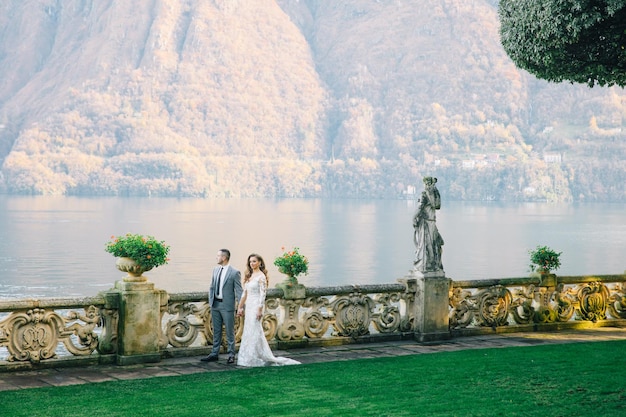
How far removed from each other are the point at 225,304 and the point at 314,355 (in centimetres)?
160

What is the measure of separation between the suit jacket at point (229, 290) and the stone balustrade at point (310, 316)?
0.46 meters

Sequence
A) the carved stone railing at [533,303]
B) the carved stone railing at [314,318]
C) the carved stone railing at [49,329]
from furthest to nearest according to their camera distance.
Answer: the carved stone railing at [533,303], the carved stone railing at [314,318], the carved stone railing at [49,329]

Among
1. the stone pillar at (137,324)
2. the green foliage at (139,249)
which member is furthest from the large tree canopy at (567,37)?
the stone pillar at (137,324)

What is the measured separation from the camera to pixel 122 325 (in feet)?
42.4

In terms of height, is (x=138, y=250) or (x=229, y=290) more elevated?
(x=138, y=250)

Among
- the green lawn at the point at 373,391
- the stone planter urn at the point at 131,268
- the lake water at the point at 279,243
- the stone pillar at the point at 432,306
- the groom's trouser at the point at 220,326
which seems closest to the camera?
the green lawn at the point at 373,391

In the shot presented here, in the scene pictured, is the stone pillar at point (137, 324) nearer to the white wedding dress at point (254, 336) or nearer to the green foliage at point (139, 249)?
the green foliage at point (139, 249)

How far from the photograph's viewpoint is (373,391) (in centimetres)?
1111

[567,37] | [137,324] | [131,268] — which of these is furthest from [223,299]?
[567,37]

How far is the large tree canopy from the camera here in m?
11.2

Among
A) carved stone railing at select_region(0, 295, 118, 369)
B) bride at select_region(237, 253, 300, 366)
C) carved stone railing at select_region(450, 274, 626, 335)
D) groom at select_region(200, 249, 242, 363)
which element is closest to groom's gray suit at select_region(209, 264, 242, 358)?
groom at select_region(200, 249, 242, 363)

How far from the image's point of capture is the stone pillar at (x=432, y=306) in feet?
50.2

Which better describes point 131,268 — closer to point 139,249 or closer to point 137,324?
point 139,249

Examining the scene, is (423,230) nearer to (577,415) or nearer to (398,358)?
(398,358)
